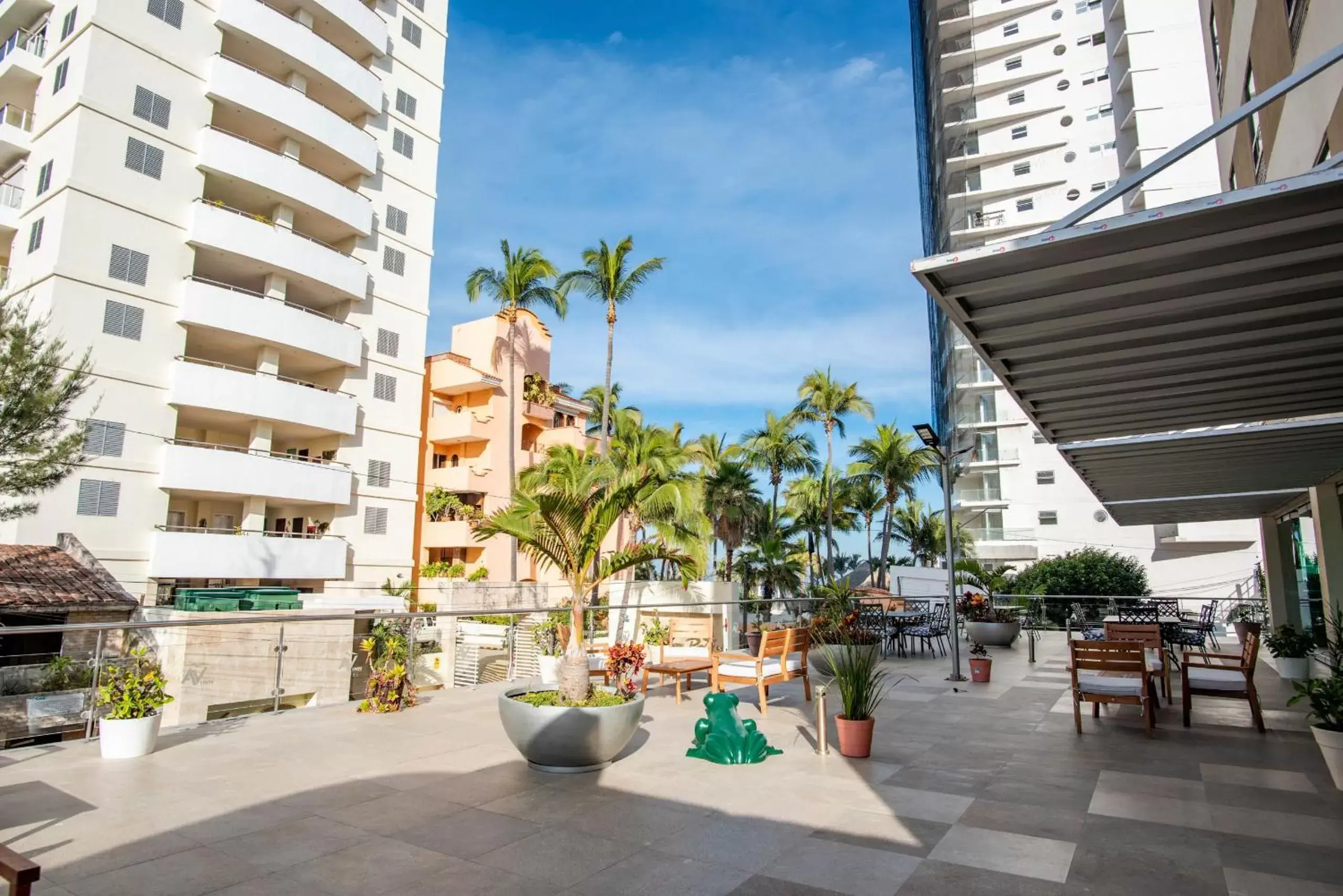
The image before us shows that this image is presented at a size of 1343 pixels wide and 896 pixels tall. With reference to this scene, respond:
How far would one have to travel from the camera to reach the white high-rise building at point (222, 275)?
72.2 ft

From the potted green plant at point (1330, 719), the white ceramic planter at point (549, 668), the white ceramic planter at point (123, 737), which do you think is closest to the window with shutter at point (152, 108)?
the white ceramic planter at point (549, 668)

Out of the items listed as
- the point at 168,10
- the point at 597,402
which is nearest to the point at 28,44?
the point at 168,10

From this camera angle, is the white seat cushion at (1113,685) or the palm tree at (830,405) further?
the palm tree at (830,405)

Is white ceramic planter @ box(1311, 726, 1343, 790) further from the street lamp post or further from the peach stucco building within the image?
the peach stucco building

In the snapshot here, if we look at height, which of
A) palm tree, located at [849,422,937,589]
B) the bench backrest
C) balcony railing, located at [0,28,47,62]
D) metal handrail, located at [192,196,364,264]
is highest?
balcony railing, located at [0,28,47,62]

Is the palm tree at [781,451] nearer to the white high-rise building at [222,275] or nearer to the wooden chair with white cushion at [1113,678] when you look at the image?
the white high-rise building at [222,275]

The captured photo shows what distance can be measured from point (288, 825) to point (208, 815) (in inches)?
22.2

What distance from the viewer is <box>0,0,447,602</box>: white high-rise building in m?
22.0

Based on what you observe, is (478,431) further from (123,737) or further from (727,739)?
(727,739)

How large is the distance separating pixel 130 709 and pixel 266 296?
75.7 ft

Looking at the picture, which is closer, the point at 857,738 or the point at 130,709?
the point at 130,709

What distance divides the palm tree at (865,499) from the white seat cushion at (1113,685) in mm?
Result: 33562

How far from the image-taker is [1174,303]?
509 centimetres

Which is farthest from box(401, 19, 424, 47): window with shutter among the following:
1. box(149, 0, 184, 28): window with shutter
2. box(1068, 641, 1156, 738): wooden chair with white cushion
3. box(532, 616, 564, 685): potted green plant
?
box(1068, 641, 1156, 738): wooden chair with white cushion
